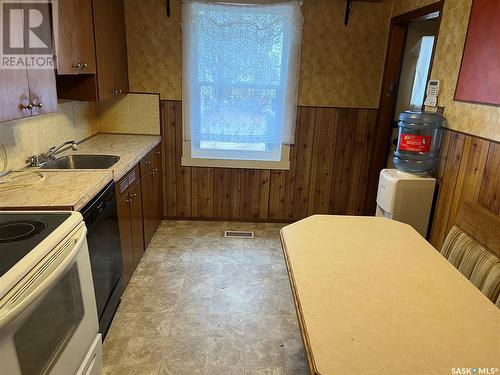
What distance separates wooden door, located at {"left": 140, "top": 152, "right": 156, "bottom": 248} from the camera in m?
2.99

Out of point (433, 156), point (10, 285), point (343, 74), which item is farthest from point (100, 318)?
point (343, 74)

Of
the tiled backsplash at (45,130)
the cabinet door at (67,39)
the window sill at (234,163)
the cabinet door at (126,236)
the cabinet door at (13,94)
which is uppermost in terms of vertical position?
the cabinet door at (67,39)

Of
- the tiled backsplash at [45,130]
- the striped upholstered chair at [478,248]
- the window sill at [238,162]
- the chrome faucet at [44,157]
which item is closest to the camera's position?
the striped upholstered chair at [478,248]

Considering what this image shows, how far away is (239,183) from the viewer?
379cm

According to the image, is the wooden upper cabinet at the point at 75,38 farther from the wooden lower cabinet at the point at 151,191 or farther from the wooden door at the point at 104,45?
the wooden lower cabinet at the point at 151,191

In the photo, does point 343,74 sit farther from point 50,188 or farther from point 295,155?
point 50,188

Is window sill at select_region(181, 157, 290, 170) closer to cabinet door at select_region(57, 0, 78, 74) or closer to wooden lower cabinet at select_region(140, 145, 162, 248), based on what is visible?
wooden lower cabinet at select_region(140, 145, 162, 248)

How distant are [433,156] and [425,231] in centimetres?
56

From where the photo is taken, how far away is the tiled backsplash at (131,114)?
139 inches

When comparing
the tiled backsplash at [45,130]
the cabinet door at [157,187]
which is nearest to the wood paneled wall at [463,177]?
the cabinet door at [157,187]

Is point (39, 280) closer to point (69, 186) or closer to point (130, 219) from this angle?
point (69, 186)

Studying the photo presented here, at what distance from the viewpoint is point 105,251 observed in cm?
210

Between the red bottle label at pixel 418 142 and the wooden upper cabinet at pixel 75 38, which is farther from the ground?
the wooden upper cabinet at pixel 75 38

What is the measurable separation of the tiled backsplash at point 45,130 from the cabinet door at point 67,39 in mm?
479
